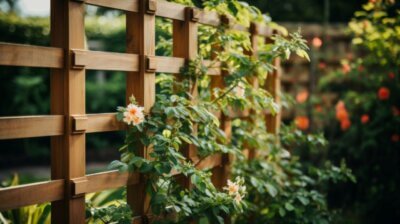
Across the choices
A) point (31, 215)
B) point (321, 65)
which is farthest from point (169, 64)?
point (321, 65)

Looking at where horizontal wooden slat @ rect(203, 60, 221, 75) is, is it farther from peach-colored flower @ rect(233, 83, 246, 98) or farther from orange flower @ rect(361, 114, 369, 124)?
orange flower @ rect(361, 114, 369, 124)

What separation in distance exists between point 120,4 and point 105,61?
0.92 ft

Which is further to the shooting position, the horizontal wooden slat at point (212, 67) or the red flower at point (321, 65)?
the red flower at point (321, 65)

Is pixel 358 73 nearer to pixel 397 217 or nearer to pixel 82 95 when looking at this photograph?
pixel 397 217

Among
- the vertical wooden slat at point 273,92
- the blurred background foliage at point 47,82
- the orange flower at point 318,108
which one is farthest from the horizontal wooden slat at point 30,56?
the orange flower at point 318,108

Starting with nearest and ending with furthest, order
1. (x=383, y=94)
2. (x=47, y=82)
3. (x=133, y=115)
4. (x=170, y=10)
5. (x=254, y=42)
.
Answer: (x=133, y=115), (x=170, y=10), (x=254, y=42), (x=383, y=94), (x=47, y=82)

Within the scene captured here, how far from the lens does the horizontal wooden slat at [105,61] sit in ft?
6.55

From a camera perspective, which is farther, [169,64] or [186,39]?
[186,39]

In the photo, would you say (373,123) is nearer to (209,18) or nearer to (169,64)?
(209,18)

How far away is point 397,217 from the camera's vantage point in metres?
4.36

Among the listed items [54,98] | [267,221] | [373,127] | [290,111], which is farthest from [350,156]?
[54,98]

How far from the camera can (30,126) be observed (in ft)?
6.10

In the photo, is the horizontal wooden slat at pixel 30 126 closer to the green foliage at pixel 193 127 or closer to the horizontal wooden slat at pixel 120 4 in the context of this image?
the green foliage at pixel 193 127

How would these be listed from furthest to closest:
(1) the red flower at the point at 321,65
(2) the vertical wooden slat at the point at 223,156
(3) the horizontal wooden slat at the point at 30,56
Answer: (1) the red flower at the point at 321,65, (2) the vertical wooden slat at the point at 223,156, (3) the horizontal wooden slat at the point at 30,56
